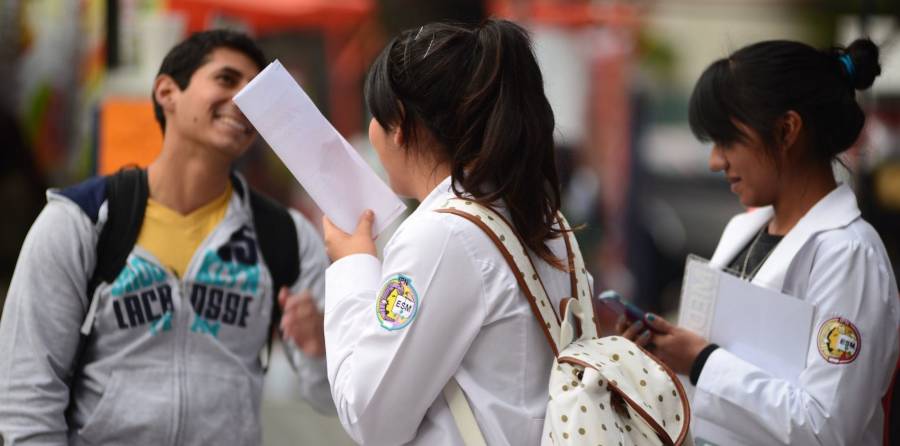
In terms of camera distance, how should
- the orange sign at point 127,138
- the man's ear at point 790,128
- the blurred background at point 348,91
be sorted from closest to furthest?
the man's ear at point 790,128, the orange sign at point 127,138, the blurred background at point 348,91

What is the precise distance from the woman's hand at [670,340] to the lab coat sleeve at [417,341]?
80cm

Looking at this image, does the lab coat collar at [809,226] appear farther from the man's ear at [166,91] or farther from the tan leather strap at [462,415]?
the man's ear at [166,91]

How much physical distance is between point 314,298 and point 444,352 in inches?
42.2

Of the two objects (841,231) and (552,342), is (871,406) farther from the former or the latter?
(552,342)

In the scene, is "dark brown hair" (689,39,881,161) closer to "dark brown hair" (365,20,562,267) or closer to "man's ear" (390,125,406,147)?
"dark brown hair" (365,20,562,267)

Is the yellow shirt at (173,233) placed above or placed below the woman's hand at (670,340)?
above

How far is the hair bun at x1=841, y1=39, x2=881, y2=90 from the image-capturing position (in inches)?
105

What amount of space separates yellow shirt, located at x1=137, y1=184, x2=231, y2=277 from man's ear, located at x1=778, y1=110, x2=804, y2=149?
150 cm

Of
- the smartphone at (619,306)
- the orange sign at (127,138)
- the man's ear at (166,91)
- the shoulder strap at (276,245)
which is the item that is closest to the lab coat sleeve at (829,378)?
the smartphone at (619,306)

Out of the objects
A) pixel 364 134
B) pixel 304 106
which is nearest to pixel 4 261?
pixel 364 134

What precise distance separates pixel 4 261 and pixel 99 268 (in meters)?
5.36

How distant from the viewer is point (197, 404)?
2.66 meters

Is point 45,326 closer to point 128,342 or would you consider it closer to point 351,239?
point 128,342

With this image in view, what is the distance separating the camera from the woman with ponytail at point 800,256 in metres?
2.42
